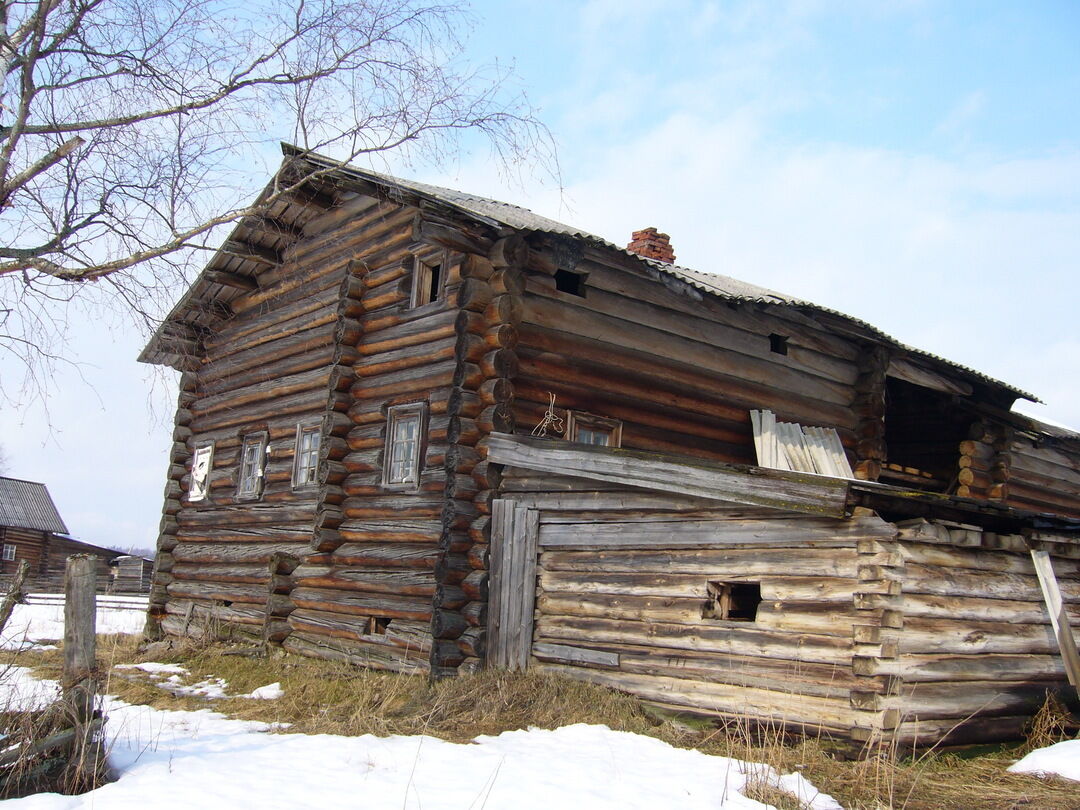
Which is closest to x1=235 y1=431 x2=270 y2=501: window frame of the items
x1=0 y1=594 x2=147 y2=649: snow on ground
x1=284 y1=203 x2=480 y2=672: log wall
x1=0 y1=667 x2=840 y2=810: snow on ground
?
x1=284 y1=203 x2=480 y2=672: log wall

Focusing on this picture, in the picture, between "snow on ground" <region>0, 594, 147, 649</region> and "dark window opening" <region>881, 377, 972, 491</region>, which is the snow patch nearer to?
"snow on ground" <region>0, 594, 147, 649</region>

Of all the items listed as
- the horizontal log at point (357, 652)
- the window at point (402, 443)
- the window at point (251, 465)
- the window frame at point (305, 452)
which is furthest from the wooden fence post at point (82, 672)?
the window at point (251, 465)

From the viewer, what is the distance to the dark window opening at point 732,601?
27.1 feet

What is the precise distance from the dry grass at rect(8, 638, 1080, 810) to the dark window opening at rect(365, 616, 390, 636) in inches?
20.7

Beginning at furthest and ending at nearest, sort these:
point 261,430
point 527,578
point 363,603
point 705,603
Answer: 1. point 261,430
2. point 363,603
3. point 527,578
4. point 705,603

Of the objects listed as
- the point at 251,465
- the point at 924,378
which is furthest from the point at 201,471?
→ the point at 924,378

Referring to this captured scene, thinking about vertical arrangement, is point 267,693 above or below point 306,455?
below

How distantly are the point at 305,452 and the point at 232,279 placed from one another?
14.2 ft

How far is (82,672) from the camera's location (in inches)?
251

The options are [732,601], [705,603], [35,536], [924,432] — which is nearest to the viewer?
[705,603]

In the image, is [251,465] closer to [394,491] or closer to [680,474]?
[394,491]

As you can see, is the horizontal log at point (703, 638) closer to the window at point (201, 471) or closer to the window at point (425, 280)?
the window at point (425, 280)

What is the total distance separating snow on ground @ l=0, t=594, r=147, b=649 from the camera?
16.7 m

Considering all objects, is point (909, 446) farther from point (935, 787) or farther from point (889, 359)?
point (935, 787)
